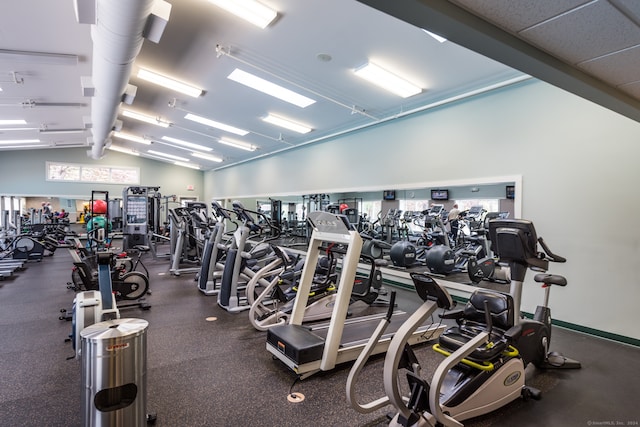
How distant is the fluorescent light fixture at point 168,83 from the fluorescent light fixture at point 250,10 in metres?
2.92

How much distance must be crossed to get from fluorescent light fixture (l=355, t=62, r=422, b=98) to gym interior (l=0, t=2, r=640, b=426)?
0.77 meters

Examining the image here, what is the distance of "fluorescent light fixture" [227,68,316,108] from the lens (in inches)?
217

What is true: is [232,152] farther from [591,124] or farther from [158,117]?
[591,124]

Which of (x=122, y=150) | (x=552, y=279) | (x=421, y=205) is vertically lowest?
(x=552, y=279)

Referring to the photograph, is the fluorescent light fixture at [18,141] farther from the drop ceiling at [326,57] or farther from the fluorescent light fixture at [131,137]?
the fluorescent light fixture at [131,137]

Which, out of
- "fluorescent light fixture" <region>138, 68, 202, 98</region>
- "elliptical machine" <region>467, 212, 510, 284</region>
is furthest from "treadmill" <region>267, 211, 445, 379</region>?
"fluorescent light fixture" <region>138, 68, 202, 98</region>

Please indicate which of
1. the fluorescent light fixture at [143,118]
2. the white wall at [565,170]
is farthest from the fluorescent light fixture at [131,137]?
the white wall at [565,170]

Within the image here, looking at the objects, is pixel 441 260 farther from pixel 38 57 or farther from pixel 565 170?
pixel 38 57

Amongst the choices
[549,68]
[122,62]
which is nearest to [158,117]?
[122,62]

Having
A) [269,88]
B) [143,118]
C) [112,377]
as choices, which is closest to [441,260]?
[269,88]

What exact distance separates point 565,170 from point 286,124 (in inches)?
218

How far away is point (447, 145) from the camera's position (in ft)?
18.1

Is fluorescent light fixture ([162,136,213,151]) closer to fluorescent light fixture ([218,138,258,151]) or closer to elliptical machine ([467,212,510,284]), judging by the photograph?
fluorescent light fixture ([218,138,258,151])

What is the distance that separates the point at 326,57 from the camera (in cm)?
452
